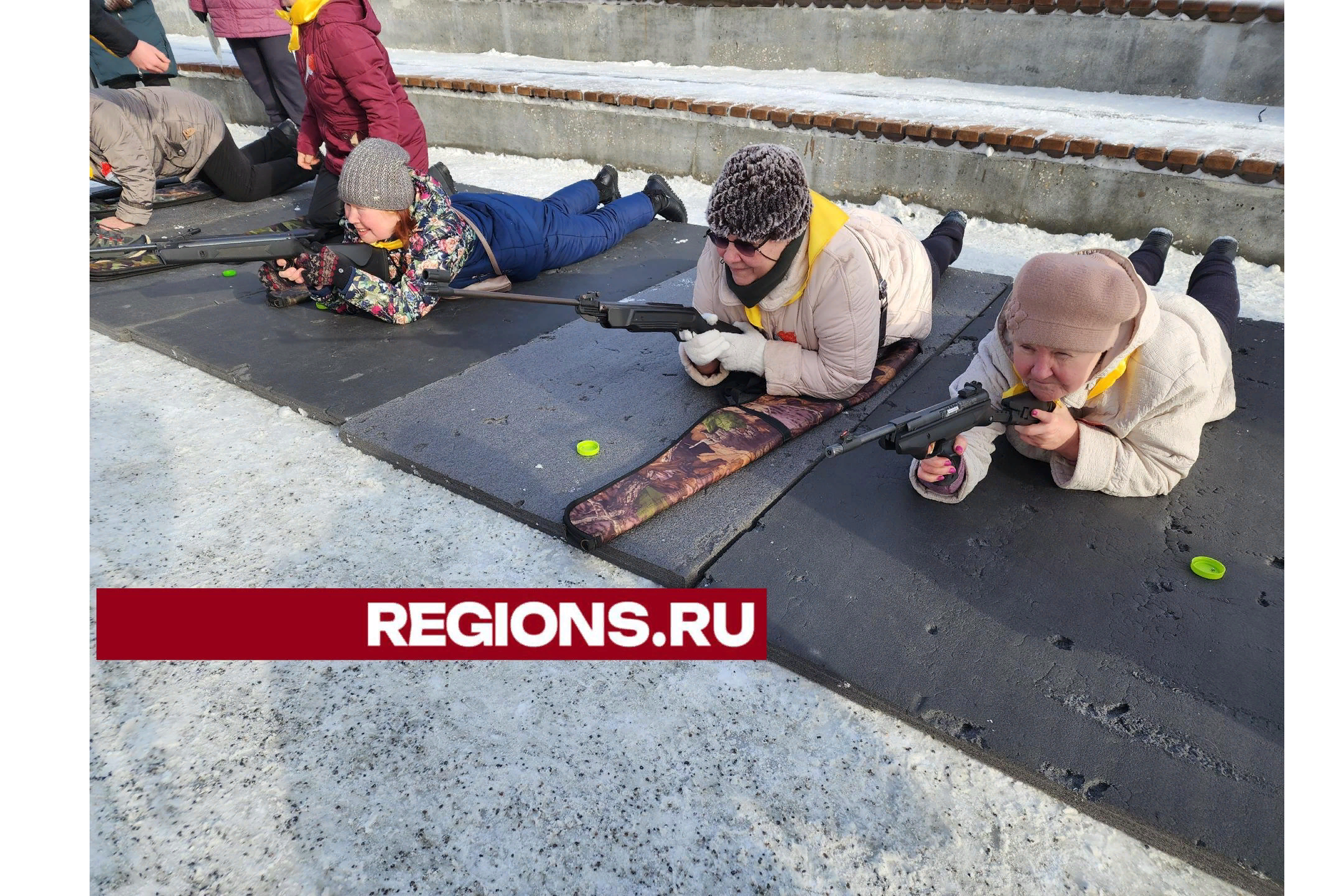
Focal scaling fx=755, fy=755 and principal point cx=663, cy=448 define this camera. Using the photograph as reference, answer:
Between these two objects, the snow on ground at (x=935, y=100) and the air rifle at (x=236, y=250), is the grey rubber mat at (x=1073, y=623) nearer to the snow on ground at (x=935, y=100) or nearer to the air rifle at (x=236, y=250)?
the air rifle at (x=236, y=250)

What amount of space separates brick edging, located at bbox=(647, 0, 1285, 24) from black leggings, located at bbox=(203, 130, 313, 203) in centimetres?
443

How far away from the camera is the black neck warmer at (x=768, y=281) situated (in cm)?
236

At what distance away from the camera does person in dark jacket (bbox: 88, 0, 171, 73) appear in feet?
16.5

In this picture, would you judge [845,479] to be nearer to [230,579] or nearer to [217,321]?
[230,579]

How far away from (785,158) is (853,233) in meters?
0.47

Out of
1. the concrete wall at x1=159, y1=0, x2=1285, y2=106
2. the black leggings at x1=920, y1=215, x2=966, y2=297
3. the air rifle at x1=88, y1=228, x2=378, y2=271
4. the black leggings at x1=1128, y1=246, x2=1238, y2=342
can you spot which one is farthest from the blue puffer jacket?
the concrete wall at x1=159, y1=0, x2=1285, y2=106

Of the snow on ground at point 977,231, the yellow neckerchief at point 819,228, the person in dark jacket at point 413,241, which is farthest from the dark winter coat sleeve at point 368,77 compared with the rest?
the yellow neckerchief at point 819,228

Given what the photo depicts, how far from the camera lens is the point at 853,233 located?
100 inches

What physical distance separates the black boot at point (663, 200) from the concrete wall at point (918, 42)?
277 cm

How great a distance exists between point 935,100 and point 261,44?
4.96m

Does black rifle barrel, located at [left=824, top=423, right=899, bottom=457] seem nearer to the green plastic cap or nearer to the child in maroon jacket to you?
the green plastic cap

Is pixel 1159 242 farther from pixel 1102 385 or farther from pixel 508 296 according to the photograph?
pixel 508 296

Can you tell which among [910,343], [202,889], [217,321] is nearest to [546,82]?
[217,321]

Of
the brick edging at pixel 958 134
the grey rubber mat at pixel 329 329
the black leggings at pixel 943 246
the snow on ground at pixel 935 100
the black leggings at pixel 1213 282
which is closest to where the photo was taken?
the black leggings at pixel 1213 282
